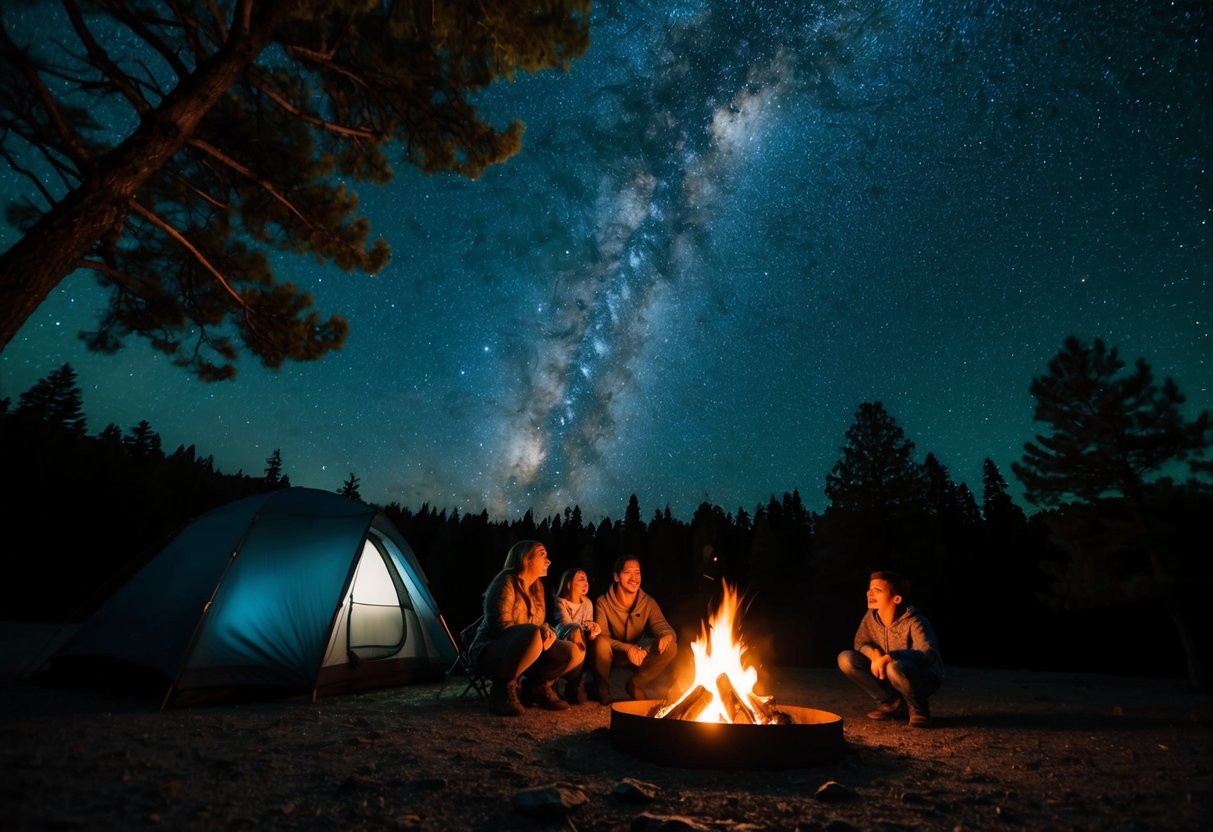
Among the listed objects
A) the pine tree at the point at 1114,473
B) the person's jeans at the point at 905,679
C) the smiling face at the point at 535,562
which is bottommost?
the person's jeans at the point at 905,679

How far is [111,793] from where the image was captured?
2.68m

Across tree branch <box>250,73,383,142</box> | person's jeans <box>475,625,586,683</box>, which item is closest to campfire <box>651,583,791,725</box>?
person's jeans <box>475,625,586,683</box>

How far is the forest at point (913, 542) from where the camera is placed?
36.7ft

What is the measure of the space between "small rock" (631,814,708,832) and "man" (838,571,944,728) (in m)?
3.73

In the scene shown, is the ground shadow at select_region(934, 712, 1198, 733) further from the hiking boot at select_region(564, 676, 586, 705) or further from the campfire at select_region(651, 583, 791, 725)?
the hiking boot at select_region(564, 676, 586, 705)

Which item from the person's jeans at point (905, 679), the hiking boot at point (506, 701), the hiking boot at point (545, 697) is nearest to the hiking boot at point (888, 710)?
the person's jeans at point (905, 679)

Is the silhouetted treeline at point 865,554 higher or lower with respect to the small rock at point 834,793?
higher

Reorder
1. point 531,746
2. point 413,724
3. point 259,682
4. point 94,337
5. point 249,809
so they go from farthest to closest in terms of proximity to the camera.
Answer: point 94,337 < point 259,682 < point 413,724 < point 531,746 < point 249,809

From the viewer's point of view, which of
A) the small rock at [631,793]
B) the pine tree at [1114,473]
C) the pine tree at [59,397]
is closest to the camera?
the small rock at [631,793]

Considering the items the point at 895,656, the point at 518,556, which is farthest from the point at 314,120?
the point at 895,656

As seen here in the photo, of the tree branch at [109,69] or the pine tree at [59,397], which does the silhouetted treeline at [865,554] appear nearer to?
the pine tree at [59,397]

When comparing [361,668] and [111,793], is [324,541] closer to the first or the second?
[361,668]

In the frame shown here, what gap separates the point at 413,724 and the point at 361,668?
2.22 metres

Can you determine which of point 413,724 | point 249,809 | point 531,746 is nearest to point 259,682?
point 413,724
